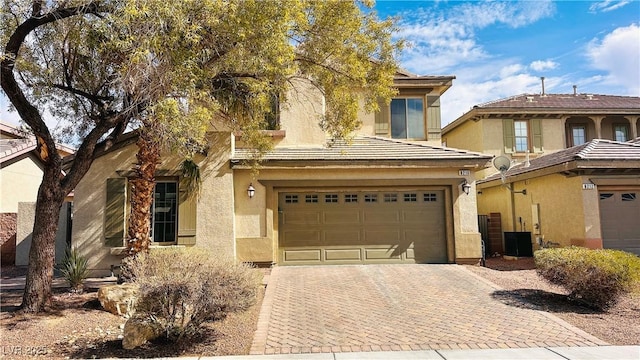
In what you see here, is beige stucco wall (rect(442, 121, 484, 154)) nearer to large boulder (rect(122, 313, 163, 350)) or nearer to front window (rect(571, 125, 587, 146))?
front window (rect(571, 125, 587, 146))

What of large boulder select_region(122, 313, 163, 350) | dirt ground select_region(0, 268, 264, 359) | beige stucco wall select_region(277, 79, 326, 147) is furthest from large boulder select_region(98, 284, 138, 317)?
beige stucco wall select_region(277, 79, 326, 147)

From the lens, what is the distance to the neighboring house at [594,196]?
486 inches

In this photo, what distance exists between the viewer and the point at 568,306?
8.16 meters

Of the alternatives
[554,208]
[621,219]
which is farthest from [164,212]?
[621,219]

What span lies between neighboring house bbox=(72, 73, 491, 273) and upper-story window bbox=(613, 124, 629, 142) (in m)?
13.3

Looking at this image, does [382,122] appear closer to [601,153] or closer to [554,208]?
[554,208]

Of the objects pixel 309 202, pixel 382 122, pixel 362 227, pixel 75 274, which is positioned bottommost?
pixel 75 274

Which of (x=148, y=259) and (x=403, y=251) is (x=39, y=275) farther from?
(x=403, y=251)

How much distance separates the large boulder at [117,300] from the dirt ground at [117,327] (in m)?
0.14

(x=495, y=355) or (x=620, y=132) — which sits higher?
(x=620, y=132)

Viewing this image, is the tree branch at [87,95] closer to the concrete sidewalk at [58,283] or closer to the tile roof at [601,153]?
the concrete sidewalk at [58,283]

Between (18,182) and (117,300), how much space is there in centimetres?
1395

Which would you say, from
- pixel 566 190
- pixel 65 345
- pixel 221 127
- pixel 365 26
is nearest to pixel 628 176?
pixel 566 190

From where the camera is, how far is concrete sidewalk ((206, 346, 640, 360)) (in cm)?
565
